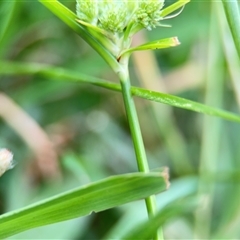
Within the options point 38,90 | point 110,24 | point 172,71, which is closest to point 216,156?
point 172,71

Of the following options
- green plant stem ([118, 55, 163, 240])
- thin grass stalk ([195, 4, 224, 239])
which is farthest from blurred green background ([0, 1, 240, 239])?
green plant stem ([118, 55, 163, 240])

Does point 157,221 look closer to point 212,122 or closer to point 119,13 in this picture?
point 119,13

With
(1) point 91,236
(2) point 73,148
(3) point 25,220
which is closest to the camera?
(3) point 25,220

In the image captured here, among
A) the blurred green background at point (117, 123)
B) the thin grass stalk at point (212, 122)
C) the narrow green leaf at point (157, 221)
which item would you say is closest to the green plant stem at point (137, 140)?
the narrow green leaf at point (157, 221)

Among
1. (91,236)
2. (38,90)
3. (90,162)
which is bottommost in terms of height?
(91,236)

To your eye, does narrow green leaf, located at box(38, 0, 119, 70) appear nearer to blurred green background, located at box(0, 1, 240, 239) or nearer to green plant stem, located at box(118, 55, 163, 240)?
green plant stem, located at box(118, 55, 163, 240)

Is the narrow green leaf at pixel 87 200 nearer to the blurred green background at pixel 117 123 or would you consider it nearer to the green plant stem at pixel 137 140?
the green plant stem at pixel 137 140

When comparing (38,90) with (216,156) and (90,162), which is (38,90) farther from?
(216,156)

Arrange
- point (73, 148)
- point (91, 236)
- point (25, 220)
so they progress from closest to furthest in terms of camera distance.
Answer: point (25, 220) < point (91, 236) < point (73, 148)
